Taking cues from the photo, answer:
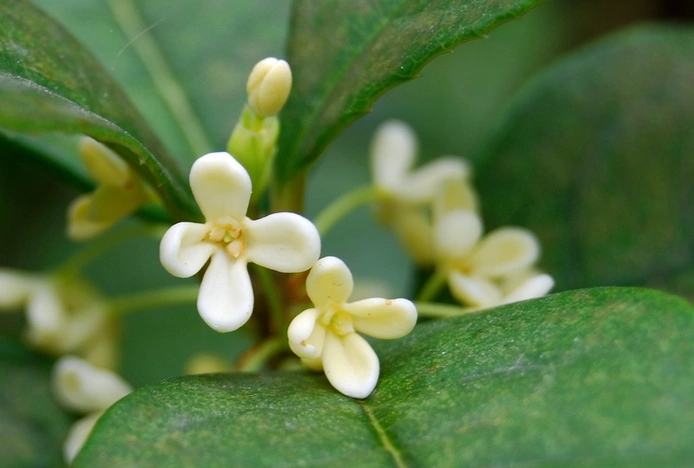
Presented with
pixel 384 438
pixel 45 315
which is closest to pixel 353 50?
pixel 384 438

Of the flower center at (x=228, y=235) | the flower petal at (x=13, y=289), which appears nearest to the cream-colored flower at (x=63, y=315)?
the flower petal at (x=13, y=289)

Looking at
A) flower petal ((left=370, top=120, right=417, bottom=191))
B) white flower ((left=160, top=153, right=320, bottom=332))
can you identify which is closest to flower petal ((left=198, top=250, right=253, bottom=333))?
white flower ((left=160, top=153, right=320, bottom=332))

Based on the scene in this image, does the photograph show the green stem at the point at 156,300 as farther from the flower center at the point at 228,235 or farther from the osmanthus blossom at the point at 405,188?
the osmanthus blossom at the point at 405,188

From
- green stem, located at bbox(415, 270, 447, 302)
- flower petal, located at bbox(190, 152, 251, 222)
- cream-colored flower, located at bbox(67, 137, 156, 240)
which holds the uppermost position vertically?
green stem, located at bbox(415, 270, 447, 302)

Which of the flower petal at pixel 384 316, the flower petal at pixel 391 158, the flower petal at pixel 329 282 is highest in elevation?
the flower petal at pixel 391 158

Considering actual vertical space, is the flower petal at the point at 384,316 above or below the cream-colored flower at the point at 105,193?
below

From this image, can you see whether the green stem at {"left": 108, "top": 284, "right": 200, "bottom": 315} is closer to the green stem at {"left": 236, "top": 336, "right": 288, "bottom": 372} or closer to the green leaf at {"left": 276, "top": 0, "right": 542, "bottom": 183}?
the green stem at {"left": 236, "top": 336, "right": 288, "bottom": 372}

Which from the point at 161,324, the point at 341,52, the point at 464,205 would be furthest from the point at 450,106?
the point at 341,52
